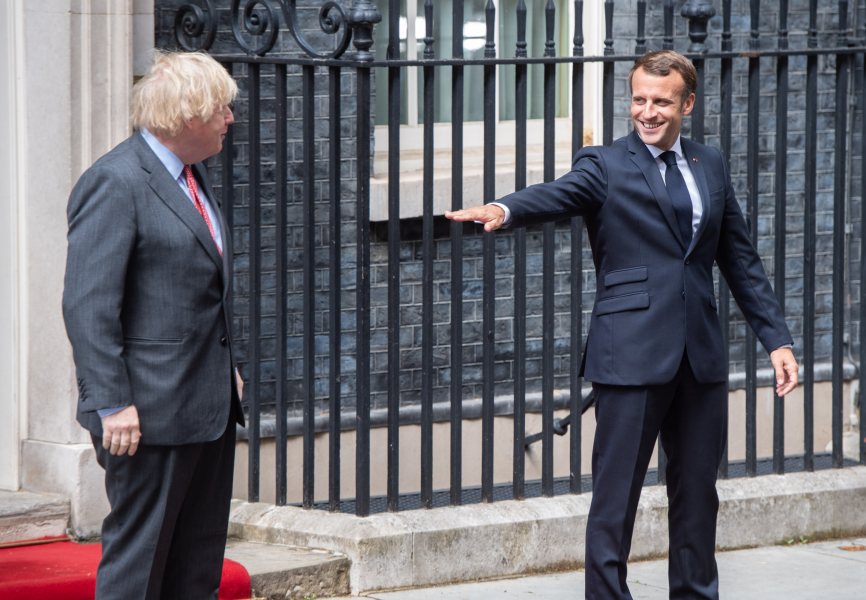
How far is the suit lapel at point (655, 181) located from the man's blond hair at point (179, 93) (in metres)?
1.38

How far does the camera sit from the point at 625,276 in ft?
15.7

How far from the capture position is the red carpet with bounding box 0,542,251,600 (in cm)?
511

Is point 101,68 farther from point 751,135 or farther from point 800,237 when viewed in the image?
point 800,237

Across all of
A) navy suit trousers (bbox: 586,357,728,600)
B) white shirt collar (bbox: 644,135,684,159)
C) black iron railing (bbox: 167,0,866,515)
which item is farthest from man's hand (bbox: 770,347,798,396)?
black iron railing (bbox: 167,0,866,515)

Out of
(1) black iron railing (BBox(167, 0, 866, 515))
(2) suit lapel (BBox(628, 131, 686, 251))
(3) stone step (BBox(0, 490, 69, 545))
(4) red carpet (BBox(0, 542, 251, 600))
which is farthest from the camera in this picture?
(1) black iron railing (BBox(167, 0, 866, 515))

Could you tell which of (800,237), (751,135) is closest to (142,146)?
(751,135)

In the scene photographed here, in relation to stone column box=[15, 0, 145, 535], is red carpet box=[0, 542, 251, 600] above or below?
below

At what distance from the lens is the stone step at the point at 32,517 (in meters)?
5.73

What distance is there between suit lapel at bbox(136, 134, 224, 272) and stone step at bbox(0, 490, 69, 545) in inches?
82.5

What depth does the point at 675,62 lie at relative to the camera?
4738mm

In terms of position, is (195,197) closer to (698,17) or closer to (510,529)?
(510,529)

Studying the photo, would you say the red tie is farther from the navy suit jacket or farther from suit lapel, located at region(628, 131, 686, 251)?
suit lapel, located at region(628, 131, 686, 251)

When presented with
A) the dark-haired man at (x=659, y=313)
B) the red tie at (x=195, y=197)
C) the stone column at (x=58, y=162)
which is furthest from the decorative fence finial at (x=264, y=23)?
the red tie at (x=195, y=197)

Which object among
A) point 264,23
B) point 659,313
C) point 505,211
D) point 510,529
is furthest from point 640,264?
point 264,23
